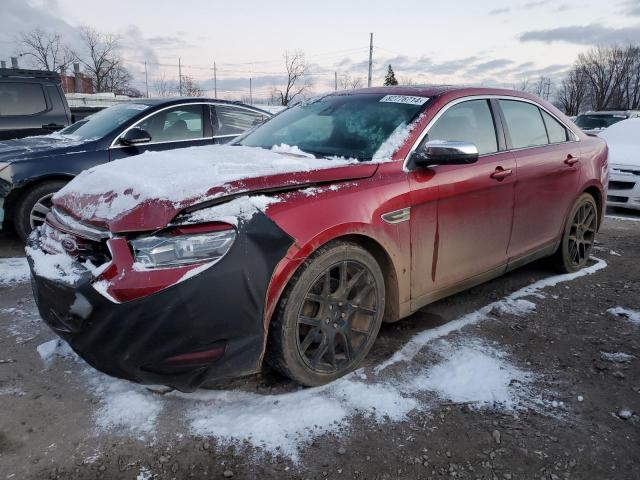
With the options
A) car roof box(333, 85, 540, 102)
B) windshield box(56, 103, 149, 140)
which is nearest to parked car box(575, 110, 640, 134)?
car roof box(333, 85, 540, 102)

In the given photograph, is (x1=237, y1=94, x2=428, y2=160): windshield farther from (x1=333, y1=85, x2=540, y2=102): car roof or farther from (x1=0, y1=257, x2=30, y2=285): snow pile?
(x1=0, y1=257, x2=30, y2=285): snow pile

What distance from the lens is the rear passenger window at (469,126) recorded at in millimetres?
3217

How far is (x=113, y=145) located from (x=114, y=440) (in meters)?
3.94

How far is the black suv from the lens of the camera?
769 centimetres

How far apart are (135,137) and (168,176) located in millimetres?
3213

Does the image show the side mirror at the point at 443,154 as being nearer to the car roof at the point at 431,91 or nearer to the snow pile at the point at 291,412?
the car roof at the point at 431,91

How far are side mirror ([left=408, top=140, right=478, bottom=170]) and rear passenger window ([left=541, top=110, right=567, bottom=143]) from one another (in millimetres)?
1699

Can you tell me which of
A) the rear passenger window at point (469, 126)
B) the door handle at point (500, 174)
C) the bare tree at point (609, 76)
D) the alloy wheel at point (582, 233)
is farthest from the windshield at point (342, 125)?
the bare tree at point (609, 76)

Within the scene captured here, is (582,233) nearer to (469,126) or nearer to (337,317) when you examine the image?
(469,126)

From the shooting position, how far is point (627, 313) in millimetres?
3768

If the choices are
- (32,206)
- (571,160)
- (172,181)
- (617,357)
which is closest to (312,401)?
(172,181)

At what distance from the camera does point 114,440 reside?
88.2 inches

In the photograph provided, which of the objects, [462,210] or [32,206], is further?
[32,206]

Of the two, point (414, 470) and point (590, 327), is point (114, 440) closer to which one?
point (414, 470)
